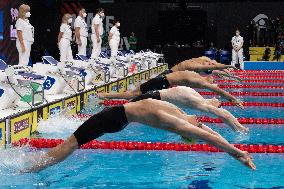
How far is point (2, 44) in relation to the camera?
690 inches

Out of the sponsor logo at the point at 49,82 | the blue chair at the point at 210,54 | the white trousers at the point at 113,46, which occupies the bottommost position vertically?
the sponsor logo at the point at 49,82

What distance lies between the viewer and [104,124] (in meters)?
4.47

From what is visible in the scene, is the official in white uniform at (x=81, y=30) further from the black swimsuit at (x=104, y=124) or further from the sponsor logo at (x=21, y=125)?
the black swimsuit at (x=104, y=124)

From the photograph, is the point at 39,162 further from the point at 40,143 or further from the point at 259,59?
the point at 259,59

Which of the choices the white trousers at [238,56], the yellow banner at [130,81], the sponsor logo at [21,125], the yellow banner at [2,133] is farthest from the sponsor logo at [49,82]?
the white trousers at [238,56]

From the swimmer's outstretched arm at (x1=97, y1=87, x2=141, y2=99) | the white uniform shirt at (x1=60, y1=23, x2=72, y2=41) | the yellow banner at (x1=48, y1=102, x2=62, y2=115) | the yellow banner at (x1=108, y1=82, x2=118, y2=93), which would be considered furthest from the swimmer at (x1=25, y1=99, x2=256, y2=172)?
the yellow banner at (x1=108, y1=82, x2=118, y2=93)

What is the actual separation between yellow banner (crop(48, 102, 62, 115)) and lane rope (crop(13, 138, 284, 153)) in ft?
4.96

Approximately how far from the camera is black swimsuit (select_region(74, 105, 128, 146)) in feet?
14.5

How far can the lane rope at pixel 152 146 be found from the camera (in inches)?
247

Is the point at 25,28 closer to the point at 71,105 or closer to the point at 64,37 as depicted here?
the point at 71,105

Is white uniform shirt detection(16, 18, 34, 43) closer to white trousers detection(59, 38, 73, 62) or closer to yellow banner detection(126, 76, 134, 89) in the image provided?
white trousers detection(59, 38, 73, 62)

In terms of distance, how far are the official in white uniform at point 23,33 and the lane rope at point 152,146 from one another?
3.38 meters

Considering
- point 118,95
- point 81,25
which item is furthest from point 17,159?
point 81,25

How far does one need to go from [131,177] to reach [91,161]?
0.77 m
